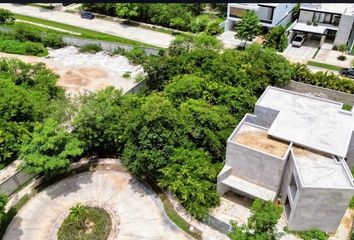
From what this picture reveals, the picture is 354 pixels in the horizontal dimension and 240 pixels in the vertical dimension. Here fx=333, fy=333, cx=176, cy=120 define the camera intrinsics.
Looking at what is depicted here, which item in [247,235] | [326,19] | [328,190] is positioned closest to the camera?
[247,235]

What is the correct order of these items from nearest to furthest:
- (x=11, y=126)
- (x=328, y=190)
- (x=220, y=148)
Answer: (x=328, y=190)
(x=220, y=148)
(x=11, y=126)

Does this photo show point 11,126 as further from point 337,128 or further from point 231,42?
point 231,42

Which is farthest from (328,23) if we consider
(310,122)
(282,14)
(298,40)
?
(310,122)

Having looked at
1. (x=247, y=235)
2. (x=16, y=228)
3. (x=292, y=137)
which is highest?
(x=292, y=137)

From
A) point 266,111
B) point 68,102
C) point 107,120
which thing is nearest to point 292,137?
point 266,111

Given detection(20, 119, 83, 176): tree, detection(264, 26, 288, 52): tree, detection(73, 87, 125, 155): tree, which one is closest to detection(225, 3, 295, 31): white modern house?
detection(264, 26, 288, 52): tree

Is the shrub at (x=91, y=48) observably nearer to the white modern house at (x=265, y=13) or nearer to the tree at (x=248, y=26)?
the tree at (x=248, y=26)

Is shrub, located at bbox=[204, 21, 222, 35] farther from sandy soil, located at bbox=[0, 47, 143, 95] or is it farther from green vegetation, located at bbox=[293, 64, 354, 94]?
green vegetation, located at bbox=[293, 64, 354, 94]

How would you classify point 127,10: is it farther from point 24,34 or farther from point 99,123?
point 99,123
